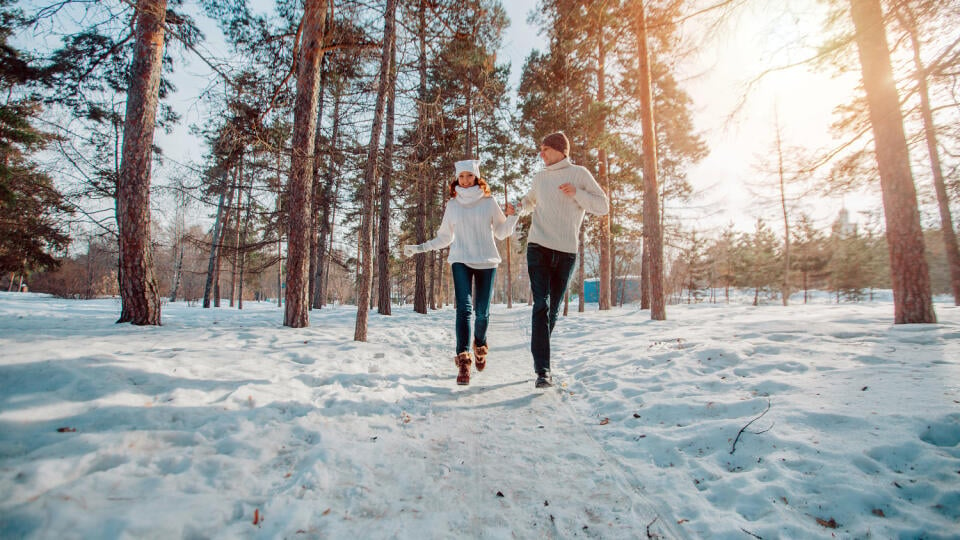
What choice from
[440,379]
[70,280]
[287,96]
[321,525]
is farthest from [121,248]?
[70,280]

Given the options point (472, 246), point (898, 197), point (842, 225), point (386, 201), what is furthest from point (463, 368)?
Answer: point (842, 225)

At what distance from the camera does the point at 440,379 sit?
3.82 m

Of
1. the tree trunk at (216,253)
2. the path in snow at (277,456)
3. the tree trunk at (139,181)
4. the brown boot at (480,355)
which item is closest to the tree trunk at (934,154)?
the path in snow at (277,456)

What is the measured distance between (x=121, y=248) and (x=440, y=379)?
215 inches

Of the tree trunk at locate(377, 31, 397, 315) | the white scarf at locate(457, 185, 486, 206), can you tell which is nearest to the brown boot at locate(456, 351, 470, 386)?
the white scarf at locate(457, 185, 486, 206)

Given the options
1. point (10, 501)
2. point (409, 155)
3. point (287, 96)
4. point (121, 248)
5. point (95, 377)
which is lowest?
point (10, 501)

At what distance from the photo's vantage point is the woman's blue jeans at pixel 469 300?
146 inches

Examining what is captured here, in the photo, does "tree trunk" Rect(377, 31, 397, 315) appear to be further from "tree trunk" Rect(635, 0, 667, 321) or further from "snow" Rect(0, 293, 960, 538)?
"tree trunk" Rect(635, 0, 667, 321)

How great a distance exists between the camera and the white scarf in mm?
3904

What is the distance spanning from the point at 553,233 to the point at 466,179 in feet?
4.09

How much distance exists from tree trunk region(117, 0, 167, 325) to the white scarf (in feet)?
17.2

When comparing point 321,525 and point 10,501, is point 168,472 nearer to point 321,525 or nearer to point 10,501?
point 10,501

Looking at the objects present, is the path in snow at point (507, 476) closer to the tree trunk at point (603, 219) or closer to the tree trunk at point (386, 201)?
the tree trunk at point (386, 201)

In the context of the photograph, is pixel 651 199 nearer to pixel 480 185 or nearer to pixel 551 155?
pixel 551 155
